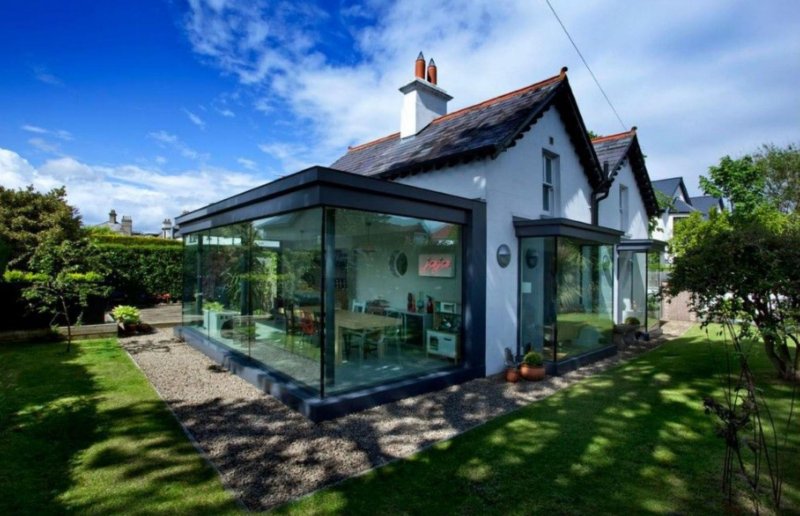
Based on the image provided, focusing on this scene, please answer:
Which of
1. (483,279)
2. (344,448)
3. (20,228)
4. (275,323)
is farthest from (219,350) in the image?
(20,228)

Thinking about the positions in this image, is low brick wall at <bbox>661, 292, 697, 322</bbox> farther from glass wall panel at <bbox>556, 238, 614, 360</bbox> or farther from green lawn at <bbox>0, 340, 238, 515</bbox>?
green lawn at <bbox>0, 340, 238, 515</bbox>

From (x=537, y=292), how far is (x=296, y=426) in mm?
5927

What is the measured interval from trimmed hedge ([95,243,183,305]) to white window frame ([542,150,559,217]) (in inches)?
639

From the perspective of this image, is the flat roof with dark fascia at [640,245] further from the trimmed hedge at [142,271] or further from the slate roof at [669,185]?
the slate roof at [669,185]

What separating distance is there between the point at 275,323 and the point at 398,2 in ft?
23.3

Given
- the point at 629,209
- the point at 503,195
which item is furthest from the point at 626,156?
the point at 503,195

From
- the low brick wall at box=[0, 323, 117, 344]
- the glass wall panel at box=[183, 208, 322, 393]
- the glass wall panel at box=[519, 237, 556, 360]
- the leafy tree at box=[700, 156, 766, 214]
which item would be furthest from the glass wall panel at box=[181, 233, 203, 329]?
the leafy tree at box=[700, 156, 766, 214]

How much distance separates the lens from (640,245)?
41.4 feet

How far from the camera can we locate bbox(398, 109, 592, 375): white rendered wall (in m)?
8.19

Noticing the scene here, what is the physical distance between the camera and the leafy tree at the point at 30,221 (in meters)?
14.8

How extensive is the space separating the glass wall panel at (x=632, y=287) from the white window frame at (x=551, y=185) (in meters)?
4.63

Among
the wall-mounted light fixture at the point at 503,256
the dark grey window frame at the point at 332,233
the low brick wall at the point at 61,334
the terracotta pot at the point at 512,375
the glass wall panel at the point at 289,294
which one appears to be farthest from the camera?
the low brick wall at the point at 61,334

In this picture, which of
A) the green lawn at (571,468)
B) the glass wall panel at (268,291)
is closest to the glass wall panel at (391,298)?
the glass wall panel at (268,291)

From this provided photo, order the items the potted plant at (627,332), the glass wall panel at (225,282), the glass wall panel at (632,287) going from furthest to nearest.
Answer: the glass wall panel at (632,287)
the potted plant at (627,332)
the glass wall panel at (225,282)
